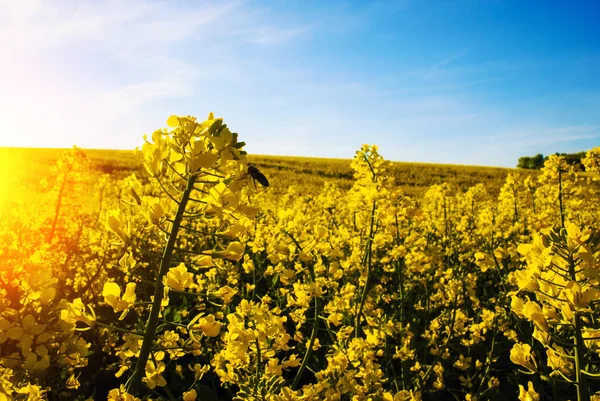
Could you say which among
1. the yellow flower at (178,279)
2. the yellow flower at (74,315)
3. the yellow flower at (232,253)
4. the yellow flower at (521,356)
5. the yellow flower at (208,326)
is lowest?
the yellow flower at (521,356)

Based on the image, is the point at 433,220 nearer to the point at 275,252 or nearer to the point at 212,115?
the point at 275,252

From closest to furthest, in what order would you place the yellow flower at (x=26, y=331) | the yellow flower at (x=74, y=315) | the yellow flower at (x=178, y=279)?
the yellow flower at (x=26, y=331) < the yellow flower at (x=74, y=315) < the yellow flower at (x=178, y=279)

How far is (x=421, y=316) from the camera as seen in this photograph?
5.53 meters

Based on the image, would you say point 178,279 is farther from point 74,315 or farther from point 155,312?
point 74,315

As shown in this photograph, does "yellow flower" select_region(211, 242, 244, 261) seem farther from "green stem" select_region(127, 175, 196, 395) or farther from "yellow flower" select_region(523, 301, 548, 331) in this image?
"yellow flower" select_region(523, 301, 548, 331)

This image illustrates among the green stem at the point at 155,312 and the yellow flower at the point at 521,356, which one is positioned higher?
the green stem at the point at 155,312

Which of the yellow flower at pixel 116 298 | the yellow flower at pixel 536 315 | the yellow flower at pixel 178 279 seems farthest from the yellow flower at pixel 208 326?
the yellow flower at pixel 536 315

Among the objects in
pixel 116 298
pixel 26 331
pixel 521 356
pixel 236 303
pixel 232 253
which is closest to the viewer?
pixel 26 331

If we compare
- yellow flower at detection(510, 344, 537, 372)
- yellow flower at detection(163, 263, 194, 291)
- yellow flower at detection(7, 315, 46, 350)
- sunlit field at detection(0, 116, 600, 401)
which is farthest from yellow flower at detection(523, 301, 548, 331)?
yellow flower at detection(7, 315, 46, 350)

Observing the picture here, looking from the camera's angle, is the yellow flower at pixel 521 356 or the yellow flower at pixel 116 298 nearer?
the yellow flower at pixel 116 298

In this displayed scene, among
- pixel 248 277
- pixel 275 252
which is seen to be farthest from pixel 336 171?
pixel 275 252

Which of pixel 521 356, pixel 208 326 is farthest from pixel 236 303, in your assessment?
pixel 521 356

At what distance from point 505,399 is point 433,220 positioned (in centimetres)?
518

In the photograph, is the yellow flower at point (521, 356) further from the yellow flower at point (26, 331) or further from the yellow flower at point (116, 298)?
the yellow flower at point (26, 331)
